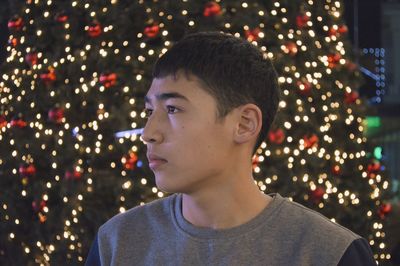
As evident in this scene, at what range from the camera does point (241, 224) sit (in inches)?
63.4

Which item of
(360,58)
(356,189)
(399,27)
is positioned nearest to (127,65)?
(356,189)

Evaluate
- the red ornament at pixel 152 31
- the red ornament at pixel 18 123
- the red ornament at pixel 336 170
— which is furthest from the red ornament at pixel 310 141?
the red ornament at pixel 18 123

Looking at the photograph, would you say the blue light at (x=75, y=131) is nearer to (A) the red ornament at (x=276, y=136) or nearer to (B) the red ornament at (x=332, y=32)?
(A) the red ornament at (x=276, y=136)

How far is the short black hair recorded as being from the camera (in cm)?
161

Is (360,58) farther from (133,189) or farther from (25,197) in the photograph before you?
(25,197)

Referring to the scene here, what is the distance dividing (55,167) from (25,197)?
263 millimetres

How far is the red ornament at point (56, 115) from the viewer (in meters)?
3.07

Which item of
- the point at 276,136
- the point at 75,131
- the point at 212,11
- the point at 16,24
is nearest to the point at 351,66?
the point at 276,136

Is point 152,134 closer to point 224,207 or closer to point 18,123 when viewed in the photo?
point 224,207

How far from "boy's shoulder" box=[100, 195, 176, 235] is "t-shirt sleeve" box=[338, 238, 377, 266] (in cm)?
38

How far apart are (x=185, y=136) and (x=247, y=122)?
0.14m

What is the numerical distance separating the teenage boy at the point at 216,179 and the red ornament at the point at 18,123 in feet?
5.42

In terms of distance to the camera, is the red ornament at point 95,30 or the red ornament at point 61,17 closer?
the red ornament at point 95,30

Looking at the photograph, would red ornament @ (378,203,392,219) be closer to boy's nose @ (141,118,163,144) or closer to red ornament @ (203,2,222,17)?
red ornament @ (203,2,222,17)
